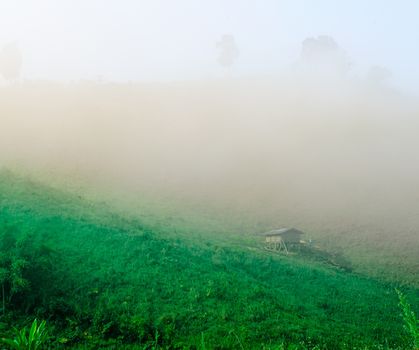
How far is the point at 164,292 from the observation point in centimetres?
2162

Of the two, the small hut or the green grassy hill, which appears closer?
the green grassy hill

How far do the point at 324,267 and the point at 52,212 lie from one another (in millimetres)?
22986

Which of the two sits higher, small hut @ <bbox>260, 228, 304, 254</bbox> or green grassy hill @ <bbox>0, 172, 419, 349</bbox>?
green grassy hill @ <bbox>0, 172, 419, 349</bbox>

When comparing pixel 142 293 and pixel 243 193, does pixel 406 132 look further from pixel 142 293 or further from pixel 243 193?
pixel 142 293

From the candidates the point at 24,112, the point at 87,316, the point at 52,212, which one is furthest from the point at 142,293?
the point at 24,112

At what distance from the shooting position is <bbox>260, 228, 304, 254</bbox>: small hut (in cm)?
4097

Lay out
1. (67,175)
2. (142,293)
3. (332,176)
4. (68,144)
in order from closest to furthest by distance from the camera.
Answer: (142,293) → (67,175) → (332,176) → (68,144)

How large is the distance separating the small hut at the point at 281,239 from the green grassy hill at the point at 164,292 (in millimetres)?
→ 7061

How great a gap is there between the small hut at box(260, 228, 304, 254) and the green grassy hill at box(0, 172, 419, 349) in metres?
7.06

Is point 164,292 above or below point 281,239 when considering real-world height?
above

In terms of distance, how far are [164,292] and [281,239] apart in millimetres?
21985

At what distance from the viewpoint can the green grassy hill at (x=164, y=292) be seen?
1745cm

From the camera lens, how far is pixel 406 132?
88.9 meters

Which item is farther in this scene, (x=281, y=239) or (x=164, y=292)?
(x=281, y=239)
